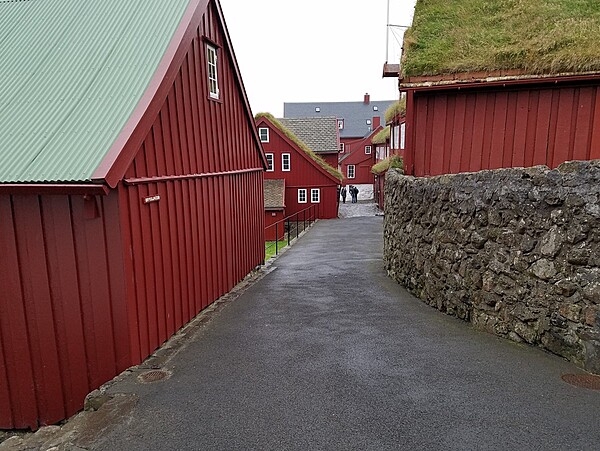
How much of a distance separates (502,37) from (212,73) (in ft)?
19.6

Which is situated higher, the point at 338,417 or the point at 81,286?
the point at 81,286

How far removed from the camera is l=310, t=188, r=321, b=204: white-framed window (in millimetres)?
31891

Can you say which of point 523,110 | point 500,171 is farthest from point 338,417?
point 523,110

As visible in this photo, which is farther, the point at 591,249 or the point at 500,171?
the point at 500,171

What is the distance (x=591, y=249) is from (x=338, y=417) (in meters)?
3.41

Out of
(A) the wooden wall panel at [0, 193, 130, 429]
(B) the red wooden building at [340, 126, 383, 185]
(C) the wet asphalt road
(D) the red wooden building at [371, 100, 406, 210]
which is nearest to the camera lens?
(C) the wet asphalt road

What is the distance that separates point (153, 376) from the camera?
5.80 meters

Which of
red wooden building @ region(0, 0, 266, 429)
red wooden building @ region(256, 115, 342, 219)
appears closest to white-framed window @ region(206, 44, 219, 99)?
red wooden building @ region(0, 0, 266, 429)

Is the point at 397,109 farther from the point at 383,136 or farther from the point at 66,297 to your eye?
the point at 66,297

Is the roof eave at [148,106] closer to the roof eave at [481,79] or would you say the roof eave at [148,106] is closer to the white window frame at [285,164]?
the roof eave at [481,79]

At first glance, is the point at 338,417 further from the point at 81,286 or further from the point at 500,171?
the point at 500,171

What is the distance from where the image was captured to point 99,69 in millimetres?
7234

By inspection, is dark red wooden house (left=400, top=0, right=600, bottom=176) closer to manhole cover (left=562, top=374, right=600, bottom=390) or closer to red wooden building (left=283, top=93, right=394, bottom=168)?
manhole cover (left=562, top=374, right=600, bottom=390)

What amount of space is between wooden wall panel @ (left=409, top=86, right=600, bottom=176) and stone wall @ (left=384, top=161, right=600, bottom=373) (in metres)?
1.69
